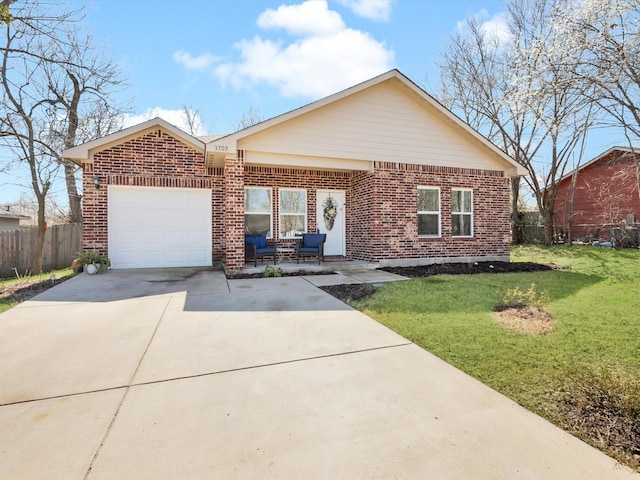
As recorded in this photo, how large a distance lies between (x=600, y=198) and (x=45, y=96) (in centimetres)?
2740

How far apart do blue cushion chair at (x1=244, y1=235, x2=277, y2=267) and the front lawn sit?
367cm

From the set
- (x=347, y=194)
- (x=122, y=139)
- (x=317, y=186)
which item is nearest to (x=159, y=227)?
(x=122, y=139)

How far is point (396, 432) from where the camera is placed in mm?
2145

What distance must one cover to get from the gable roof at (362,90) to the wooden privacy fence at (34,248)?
25.6ft

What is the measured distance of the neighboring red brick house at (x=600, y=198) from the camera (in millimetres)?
17344

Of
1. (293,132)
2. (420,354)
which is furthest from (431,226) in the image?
(420,354)

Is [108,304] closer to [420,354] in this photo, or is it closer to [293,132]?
[420,354]

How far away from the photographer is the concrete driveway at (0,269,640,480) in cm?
185

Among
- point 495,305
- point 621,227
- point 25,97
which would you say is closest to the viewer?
point 495,305

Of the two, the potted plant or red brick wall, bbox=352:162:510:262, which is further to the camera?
red brick wall, bbox=352:162:510:262

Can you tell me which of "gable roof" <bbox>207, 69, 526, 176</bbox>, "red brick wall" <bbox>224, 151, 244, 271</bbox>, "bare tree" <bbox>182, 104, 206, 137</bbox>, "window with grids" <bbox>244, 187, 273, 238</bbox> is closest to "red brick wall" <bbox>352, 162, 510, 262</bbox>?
"gable roof" <bbox>207, 69, 526, 176</bbox>

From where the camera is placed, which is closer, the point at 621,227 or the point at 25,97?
the point at 25,97

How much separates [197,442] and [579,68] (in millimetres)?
7765

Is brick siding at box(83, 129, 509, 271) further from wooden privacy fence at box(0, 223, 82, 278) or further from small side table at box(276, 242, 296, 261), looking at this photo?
wooden privacy fence at box(0, 223, 82, 278)
